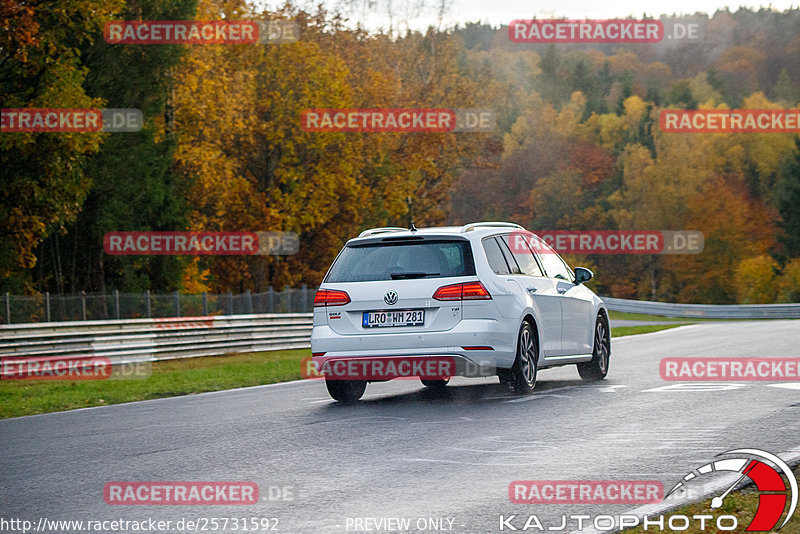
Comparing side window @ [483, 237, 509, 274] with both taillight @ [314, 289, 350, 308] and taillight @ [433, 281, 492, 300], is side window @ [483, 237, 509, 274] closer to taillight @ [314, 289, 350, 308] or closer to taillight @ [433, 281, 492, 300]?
taillight @ [433, 281, 492, 300]

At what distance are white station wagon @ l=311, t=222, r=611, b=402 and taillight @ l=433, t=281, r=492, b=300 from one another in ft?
0.03

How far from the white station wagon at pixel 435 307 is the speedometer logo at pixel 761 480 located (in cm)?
397

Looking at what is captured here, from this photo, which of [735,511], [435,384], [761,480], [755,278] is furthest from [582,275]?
[755,278]

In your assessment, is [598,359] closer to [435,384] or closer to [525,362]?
[435,384]

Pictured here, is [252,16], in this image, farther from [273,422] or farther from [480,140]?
[273,422]

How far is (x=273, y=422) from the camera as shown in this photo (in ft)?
35.9

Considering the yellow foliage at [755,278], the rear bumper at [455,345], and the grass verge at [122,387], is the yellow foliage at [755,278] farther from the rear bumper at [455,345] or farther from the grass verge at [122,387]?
the rear bumper at [455,345]

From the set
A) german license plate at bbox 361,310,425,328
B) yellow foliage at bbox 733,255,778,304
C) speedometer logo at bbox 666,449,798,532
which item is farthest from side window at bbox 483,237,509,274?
yellow foliage at bbox 733,255,778,304

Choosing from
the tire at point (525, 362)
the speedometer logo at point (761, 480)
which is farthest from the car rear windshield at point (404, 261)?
the speedometer logo at point (761, 480)

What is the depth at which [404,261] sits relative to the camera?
39.7 feet

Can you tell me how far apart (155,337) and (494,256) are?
15.1 metres

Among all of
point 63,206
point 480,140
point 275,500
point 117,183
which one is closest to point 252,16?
point 117,183

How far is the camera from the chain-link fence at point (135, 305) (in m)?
23.6

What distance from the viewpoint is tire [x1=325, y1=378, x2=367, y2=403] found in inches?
494
